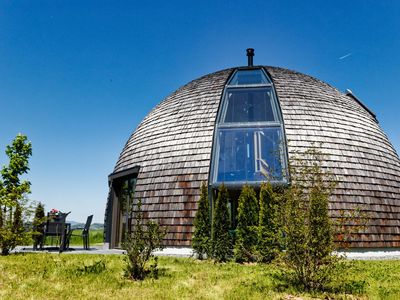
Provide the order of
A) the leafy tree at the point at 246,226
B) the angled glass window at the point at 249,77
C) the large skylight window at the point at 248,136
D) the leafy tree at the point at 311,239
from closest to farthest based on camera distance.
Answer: the leafy tree at the point at 311,239 < the leafy tree at the point at 246,226 < the large skylight window at the point at 248,136 < the angled glass window at the point at 249,77

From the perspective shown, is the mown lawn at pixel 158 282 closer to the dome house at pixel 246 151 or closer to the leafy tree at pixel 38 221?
the leafy tree at pixel 38 221

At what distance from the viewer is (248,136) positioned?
11.5 m

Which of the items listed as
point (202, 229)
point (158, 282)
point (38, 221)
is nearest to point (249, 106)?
point (202, 229)

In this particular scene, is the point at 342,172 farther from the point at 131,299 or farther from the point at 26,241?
the point at 26,241

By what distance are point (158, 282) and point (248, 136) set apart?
7010 mm

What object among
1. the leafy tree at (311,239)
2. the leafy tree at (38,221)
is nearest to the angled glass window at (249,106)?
the leafy tree at (311,239)

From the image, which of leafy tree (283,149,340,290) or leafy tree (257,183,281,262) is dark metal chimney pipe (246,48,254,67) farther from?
leafy tree (283,149,340,290)

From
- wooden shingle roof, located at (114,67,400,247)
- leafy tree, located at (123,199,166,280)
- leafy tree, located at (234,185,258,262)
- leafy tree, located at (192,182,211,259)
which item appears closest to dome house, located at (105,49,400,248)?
wooden shingle roof, located at (114,67,400,247)

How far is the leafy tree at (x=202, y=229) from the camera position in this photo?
914 cm

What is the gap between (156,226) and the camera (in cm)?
657

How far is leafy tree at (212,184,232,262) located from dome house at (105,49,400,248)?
1.03m

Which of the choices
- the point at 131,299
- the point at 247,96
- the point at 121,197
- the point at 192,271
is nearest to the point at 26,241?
the point at 121,197

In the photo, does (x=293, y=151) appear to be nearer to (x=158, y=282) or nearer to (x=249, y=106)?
(x=249, y=106)

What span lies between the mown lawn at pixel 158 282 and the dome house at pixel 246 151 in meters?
2.77
